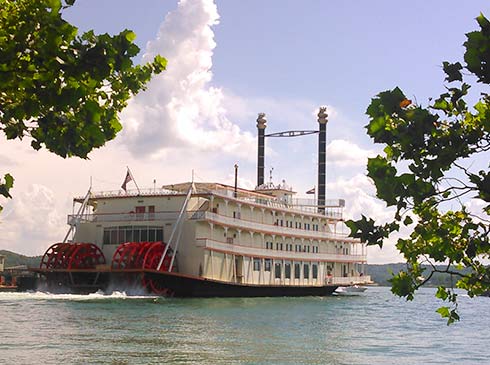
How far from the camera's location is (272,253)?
146 feet

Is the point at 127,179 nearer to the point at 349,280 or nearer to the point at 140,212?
the point at 140,212

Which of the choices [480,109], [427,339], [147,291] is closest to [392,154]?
[480,109]

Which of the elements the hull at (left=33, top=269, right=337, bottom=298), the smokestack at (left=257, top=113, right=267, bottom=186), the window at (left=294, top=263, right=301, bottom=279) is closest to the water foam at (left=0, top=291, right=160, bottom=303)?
the hull at (left=33, top=269, right=337, bottom=298)

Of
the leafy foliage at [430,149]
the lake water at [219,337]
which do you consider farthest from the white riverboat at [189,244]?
the leafy foliage at [430,149]

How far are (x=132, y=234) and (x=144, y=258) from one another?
4199mm

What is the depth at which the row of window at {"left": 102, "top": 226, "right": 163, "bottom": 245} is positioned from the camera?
132 ft

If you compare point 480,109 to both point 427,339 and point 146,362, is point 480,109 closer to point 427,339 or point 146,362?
point 146,362

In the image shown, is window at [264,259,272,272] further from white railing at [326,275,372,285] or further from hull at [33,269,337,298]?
white railing at [326,275,372,285]

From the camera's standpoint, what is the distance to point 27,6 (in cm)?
405

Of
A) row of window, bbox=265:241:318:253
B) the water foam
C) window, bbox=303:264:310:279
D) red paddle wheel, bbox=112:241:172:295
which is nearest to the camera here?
the water foam

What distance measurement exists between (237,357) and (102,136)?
35.9ft

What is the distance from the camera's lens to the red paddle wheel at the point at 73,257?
3866cm

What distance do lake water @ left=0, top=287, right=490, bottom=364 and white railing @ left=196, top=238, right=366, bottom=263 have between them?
422 inches

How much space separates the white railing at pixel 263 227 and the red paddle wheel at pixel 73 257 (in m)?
5.90
